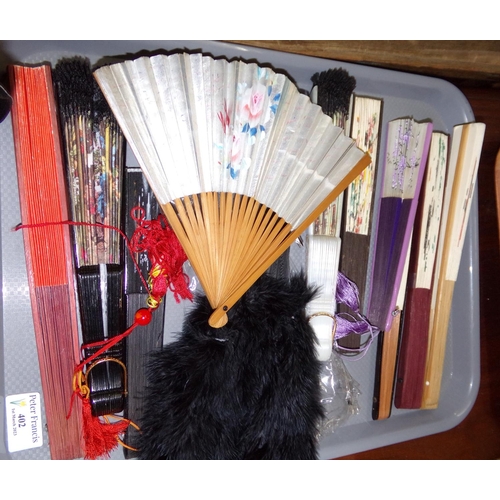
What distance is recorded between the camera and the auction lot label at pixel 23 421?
1.14 m

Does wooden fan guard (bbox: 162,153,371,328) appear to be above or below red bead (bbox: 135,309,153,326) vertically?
above

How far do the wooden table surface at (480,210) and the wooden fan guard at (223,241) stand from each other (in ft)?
1.94

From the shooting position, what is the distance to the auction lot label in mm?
1144

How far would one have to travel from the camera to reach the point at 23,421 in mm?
1153

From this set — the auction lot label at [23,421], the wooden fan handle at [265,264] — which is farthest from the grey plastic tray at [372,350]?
the wooden fan handle at [265,264]

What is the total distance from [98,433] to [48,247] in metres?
0.50

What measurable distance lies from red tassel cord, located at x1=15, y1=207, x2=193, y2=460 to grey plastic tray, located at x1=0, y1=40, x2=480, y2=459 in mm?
153

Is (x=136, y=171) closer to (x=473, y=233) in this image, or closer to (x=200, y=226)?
(x=200, y=226)

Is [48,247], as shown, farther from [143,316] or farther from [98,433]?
[98,433]

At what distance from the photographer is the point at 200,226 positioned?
1.05 m

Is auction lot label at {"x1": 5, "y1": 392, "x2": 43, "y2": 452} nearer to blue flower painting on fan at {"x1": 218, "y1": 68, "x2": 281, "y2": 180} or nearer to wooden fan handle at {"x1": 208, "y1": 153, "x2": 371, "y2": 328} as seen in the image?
wooden fan handle at {"x1": 208, "y1": 153, "x2": 371, "y2": 328}

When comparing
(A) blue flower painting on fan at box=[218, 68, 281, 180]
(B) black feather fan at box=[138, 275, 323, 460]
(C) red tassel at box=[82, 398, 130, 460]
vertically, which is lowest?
(C) red tassel at box=[82, 398, 130, 460]

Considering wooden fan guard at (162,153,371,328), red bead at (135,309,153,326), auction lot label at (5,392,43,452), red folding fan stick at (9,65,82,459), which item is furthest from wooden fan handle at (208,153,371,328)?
auction lot label at (5,392,43,452)
